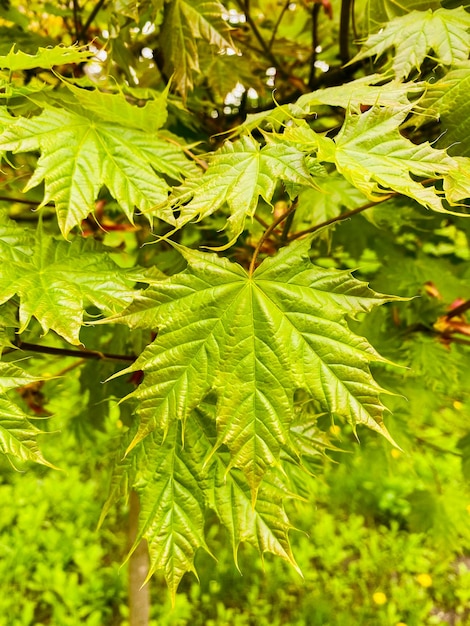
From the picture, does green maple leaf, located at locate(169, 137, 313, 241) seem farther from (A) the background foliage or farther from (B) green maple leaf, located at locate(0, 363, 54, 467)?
(B) green maple leaf, located at locate(0, 363, 54, 467)

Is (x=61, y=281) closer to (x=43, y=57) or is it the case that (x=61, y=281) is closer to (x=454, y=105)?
(x=43, y=57)

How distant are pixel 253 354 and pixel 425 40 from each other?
1.79 feet

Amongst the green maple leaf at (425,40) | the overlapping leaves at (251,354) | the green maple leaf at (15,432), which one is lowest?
the green maple leaf at (15,432)

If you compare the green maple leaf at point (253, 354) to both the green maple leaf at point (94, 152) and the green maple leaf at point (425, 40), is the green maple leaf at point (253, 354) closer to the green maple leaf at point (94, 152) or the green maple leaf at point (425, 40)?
the green maple leaf at point (94, 152)

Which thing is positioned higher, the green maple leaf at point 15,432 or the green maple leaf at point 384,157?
the green maple leaf at point 384,157

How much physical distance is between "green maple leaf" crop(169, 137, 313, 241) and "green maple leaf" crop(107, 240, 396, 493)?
75 mm

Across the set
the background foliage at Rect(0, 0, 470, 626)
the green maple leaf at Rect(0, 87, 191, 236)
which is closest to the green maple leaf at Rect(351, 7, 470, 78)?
the background foliage at Rect(0, 0, 470, 626)

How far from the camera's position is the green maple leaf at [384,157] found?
580 mm

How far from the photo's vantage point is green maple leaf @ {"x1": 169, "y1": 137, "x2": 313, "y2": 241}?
62 cm

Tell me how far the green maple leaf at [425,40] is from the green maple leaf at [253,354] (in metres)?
0.35

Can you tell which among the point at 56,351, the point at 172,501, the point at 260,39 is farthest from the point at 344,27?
the point at 172,501

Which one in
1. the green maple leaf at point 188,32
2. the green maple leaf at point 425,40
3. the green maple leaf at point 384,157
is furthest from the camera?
the green maple leaf at point 188,32

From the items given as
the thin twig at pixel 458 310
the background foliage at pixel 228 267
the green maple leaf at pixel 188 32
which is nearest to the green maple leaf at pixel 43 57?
the background foliage at pixel 228 267

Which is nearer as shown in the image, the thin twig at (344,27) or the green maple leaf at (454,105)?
the green maple leaf at (454,105)
